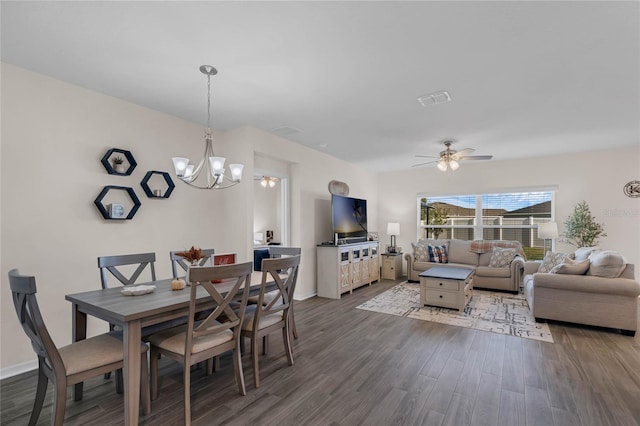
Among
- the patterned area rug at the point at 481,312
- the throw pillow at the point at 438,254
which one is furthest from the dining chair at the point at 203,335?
the throw pillow at the point at 438,254

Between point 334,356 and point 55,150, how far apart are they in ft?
11.1

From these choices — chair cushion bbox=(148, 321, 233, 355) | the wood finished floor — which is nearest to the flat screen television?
the wood finished floor

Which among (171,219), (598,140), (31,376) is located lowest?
(31,376)

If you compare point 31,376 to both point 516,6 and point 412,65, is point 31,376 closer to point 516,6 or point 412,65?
point 412,65

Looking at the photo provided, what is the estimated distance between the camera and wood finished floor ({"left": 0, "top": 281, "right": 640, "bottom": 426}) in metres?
2.07

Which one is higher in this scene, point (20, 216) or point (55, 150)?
point (55, 150)

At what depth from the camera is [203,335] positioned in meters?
2.12

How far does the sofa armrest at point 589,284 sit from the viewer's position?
348 cm

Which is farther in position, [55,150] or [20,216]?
[55,150]

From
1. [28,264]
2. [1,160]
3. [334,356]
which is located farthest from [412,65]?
[28,264]

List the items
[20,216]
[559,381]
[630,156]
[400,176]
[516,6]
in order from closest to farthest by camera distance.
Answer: [516,6] < [559,381] < [20,216] < [630,156] < [400,176]

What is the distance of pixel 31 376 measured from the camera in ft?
8.73

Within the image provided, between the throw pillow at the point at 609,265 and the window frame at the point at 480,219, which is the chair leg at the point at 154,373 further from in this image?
the window frame at the point at 480,219

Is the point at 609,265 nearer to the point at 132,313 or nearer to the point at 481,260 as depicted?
the point at 481,260
